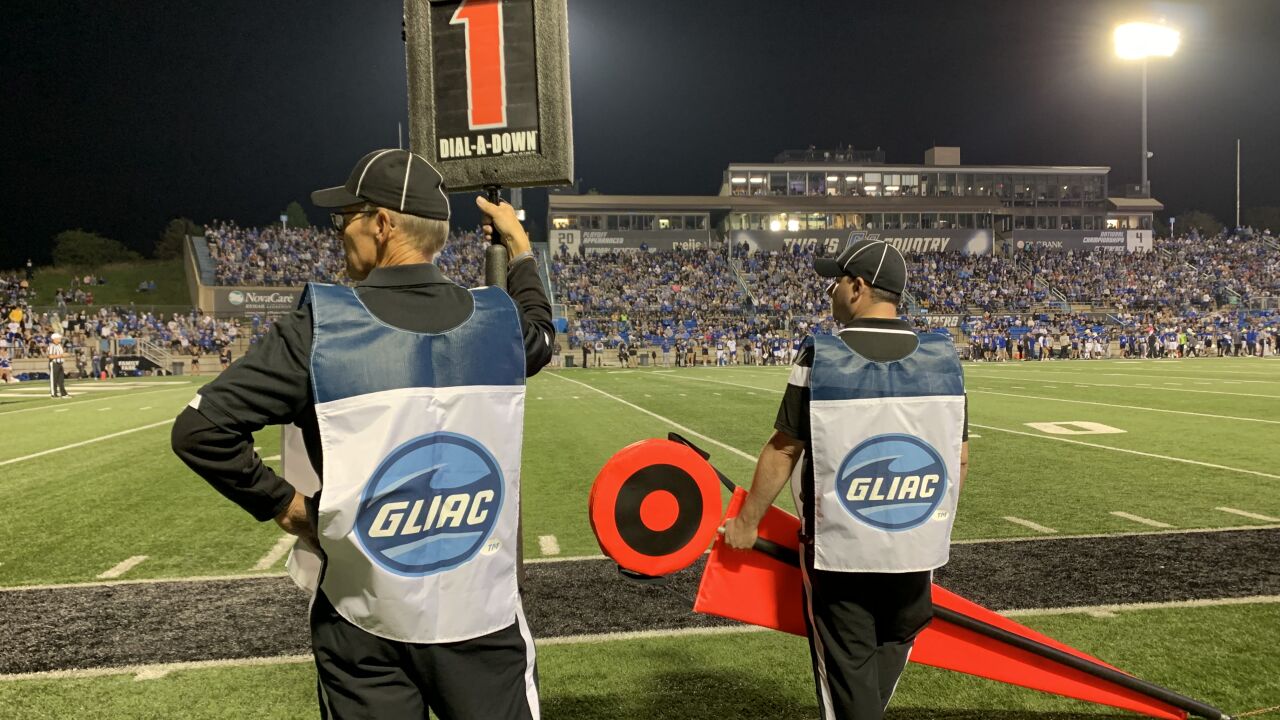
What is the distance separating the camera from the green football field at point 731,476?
3.80 m

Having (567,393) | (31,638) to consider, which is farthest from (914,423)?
(567,393)

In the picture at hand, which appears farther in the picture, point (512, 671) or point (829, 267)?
point (829, 267)

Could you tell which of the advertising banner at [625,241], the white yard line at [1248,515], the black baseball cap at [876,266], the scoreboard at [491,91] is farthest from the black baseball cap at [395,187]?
the advertising banner at [625,241]

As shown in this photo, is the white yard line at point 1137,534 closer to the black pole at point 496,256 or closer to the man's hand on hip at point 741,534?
the man's hand on hip at point 741,534

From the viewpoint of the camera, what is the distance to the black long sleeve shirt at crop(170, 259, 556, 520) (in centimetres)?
180

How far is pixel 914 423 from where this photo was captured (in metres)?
2.67

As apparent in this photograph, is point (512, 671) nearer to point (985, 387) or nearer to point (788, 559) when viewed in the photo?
point (788, 559)

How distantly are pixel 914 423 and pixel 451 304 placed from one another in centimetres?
153

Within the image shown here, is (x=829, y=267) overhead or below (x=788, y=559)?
overhead

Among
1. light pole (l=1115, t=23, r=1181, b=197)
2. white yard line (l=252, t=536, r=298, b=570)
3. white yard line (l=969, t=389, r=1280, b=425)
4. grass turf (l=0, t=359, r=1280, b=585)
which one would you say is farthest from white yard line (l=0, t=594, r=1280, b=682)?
light pole (l=1115, t=23, r=1181, b=197)

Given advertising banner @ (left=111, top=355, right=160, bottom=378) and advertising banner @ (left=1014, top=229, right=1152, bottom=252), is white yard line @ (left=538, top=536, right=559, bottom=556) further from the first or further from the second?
advertising banner @ (left=1014, top=229, right=1152, bottom=252)

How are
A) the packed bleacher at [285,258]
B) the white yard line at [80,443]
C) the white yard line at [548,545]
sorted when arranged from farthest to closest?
the packed bleacher at [285,258] → the white yard line at [80,443] → the white yard line at [548,545]

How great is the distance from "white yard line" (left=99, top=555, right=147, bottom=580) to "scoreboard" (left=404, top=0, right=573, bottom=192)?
4.90 meters

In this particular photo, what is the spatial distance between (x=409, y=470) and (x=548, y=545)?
4.87 m
